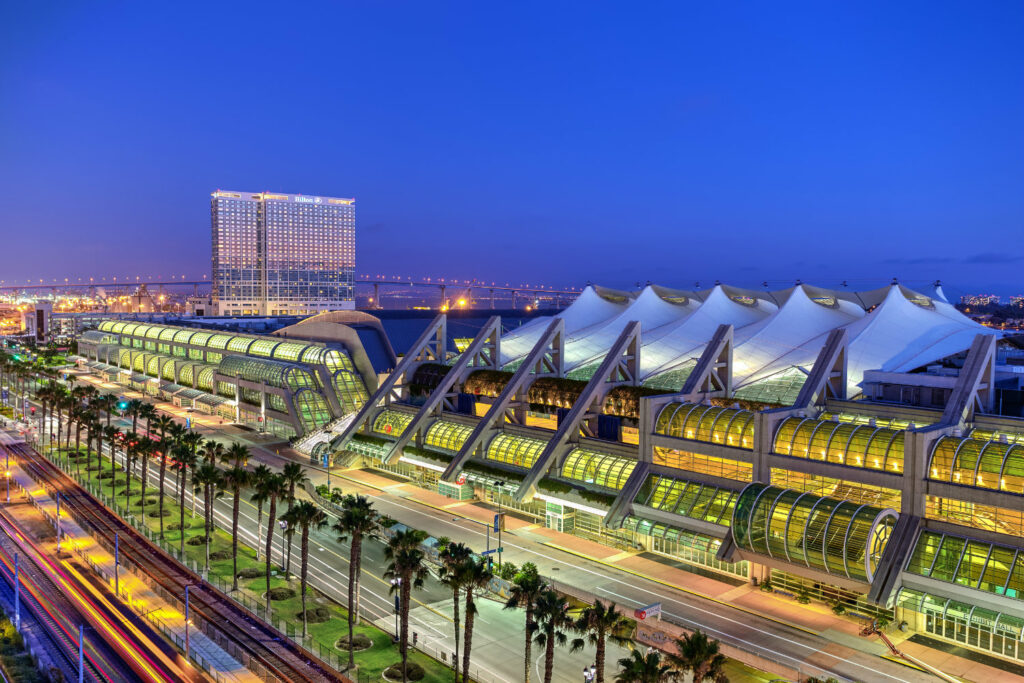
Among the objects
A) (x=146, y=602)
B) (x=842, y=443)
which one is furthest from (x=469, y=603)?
(x=842, y=443)

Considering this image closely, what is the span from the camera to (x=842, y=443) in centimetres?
5981

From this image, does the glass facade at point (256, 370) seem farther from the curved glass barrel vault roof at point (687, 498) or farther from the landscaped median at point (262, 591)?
the curved glass barrel vault roof at point (687, 498)

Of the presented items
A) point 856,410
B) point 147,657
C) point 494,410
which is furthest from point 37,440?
point 856,410

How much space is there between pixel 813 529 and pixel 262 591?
38422 mm

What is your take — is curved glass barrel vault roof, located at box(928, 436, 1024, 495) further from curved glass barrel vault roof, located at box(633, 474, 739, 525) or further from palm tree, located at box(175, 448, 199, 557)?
palm tree, located at box(175, 448, 199, 557)

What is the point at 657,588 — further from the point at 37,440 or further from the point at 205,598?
the point at 37,440

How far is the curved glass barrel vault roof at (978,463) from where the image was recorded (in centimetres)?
5141

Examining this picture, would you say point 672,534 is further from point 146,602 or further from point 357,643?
point 146,602

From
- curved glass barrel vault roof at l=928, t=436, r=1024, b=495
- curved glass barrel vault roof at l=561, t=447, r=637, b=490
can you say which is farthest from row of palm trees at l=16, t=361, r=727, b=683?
curved glass barrel vault roof at l=928, t=436, r=1024, b=495

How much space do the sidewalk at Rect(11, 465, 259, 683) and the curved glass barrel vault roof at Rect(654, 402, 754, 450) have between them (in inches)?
1551

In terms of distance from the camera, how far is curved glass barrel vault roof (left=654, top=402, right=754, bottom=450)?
65438mm

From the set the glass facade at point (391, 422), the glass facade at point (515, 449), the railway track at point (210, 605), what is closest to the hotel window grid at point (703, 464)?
the glass facade at point (515, 449)

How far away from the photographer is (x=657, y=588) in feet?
184

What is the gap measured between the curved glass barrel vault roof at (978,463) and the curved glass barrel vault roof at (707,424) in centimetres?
1433
